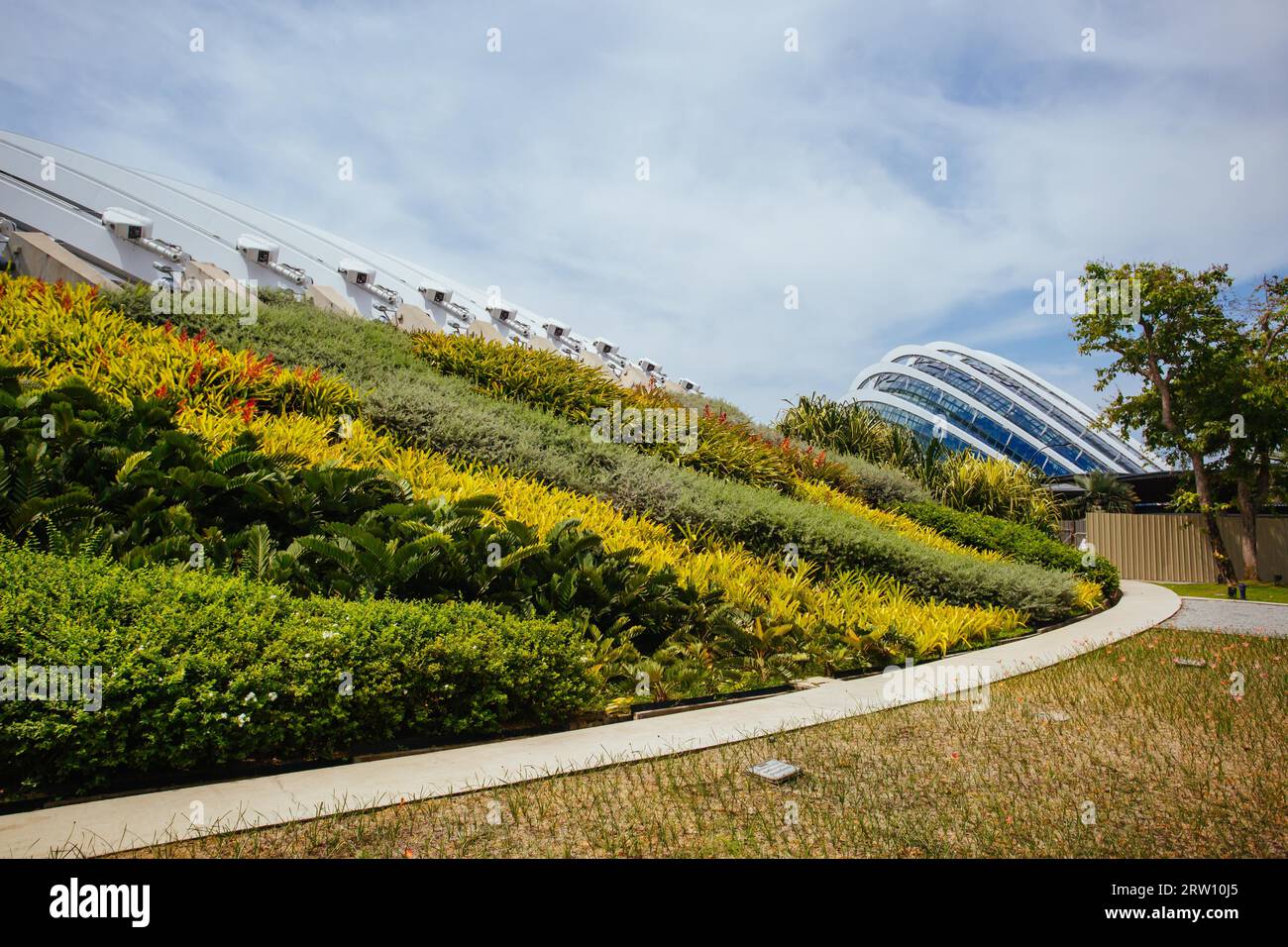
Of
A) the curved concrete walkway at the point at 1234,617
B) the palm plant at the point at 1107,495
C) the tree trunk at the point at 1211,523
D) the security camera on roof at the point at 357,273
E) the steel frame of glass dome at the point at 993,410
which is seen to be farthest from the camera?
the steel frame of glass dome at the point at 993,410

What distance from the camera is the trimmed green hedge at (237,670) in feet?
11.0

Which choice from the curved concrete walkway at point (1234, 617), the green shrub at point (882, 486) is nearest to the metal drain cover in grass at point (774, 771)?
the curved concrete walkway at point (1234, 617)

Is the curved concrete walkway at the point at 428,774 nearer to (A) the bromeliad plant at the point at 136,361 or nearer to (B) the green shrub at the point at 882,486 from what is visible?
(A) the bromeliad plant at the point at 136,361

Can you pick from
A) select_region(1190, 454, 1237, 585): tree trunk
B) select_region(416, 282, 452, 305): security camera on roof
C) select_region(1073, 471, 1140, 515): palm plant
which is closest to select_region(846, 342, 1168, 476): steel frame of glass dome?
select_region(1073, 471, 1140, 515): palm plant

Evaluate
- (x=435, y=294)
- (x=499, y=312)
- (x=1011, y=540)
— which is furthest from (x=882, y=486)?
(x=435, y=294)

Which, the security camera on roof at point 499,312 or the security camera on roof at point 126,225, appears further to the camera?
the security camera on roof at point 499,312

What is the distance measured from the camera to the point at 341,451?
799 cm

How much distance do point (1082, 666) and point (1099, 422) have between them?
19400 millimetres

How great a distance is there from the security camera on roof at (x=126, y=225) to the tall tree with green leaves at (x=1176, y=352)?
940 inches

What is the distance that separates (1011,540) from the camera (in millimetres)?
14148

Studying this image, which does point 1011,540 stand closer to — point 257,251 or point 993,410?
point 257,251

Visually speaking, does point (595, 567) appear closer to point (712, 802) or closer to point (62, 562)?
point (712, 802)
